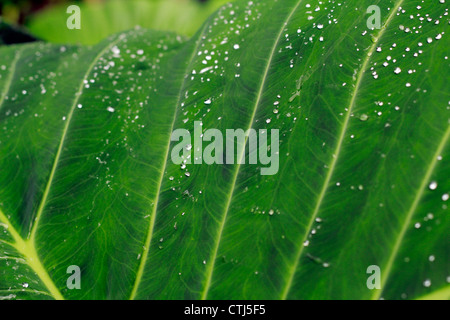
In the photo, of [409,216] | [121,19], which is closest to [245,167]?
[409,216]

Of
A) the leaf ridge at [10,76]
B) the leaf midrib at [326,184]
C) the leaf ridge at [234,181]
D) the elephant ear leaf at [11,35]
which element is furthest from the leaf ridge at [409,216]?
the elephant ear leaf at [11,35]

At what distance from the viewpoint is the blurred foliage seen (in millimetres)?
3148

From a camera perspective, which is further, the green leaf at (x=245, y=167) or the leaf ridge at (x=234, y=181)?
the leaf ridge at (x=234, y=181)

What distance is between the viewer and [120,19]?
319 centimetres

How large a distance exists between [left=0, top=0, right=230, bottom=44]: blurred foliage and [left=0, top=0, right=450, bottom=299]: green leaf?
2.13 m

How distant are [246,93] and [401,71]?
0.35m

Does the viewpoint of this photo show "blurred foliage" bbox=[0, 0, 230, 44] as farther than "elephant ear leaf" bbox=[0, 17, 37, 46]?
Yes

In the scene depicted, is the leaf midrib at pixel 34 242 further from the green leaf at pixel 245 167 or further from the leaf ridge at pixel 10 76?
the leaf ridge at pixel 10 76

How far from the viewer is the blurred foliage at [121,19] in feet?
10.3

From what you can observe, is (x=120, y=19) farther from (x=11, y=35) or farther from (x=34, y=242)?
(x=34, y=242)

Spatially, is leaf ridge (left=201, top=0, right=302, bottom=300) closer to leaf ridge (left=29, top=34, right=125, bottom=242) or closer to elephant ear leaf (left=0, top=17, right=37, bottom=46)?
leaf ridge (left=29, top=34, right=125, bottom=242)

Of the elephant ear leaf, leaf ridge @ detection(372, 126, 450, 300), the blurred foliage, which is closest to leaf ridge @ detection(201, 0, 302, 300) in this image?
leaf ridge @ detection(372, 126, 450, 300)

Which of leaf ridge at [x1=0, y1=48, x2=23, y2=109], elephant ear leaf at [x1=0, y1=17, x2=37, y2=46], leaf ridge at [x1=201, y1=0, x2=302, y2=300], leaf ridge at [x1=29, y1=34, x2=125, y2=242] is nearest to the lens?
leaf ridge at [x1=201, y1=0, x2=302, y2=300]

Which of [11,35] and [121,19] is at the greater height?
[121,19]
